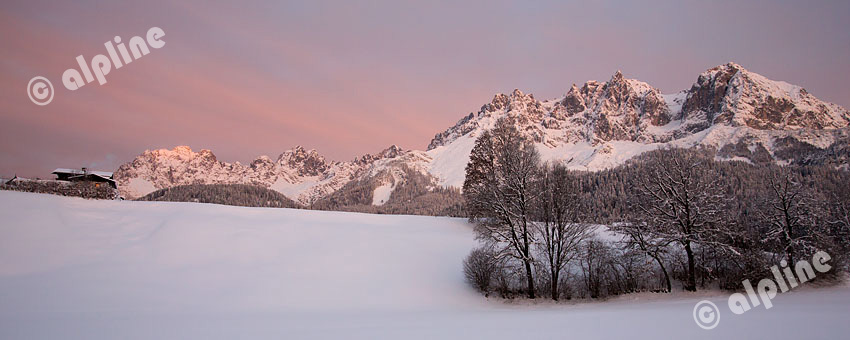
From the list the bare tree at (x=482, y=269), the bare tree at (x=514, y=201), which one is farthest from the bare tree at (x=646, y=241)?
the bare tree at (x=482, y=269)

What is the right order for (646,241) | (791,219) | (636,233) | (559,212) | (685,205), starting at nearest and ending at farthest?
(559,212)
(646,241)
(685,205)
(636,233)
(791,219)

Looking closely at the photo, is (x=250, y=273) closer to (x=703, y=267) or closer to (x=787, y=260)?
(x=703, y=267)

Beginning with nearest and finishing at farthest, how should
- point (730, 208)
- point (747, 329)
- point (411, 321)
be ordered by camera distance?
1. point (747, 329)
2. point (411, 321)
3. point (730, 208)

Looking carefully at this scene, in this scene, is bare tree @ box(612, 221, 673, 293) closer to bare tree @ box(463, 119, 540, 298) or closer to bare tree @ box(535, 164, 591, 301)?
bare tree @ box(535, 164, 591, 301)

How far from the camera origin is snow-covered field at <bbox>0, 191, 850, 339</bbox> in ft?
27.2

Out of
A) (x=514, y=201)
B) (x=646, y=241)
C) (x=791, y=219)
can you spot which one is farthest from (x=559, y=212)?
(x=791, y=219)

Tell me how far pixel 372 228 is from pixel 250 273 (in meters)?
10.3

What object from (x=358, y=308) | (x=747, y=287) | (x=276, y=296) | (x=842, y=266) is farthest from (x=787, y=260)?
(x=276, y=296)

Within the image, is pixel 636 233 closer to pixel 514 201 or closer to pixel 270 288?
pixel 514 201

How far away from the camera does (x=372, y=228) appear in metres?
25.4

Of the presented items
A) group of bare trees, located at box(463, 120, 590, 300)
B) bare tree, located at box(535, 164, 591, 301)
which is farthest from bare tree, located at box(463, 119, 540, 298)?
bare tree, located at box(535, 164, 591, 301)

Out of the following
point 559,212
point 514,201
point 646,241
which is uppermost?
point 514,201

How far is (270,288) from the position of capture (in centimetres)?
1512

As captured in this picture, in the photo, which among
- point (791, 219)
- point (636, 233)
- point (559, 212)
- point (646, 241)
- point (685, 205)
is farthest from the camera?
point (791, 219)
